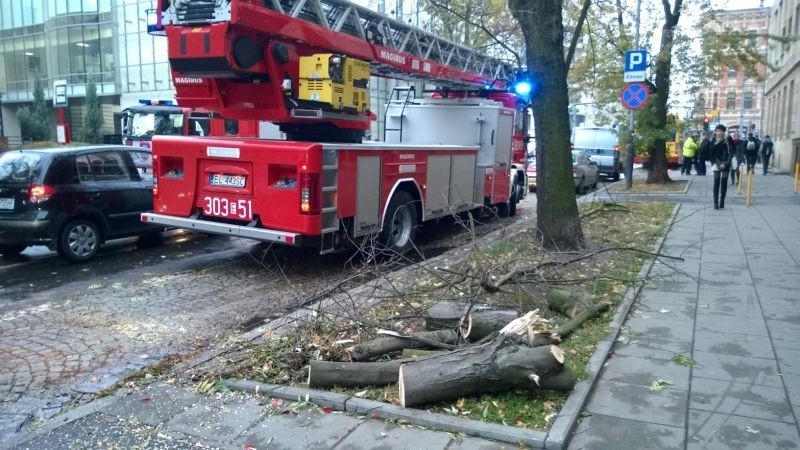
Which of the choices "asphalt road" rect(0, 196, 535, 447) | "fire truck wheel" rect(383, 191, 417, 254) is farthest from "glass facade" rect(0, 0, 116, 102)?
"fire truck wheel" rect(383, 191, 417, 254)

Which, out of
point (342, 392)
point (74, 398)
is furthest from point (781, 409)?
point (74, 398)

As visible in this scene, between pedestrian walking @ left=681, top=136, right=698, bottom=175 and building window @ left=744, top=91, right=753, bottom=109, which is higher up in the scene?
building window @ left=744, top=91, right=753, bottom=109

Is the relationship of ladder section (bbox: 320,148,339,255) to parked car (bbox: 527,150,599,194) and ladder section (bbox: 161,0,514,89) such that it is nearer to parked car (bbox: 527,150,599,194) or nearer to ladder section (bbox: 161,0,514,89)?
ladder section (bbox: 161,0,514,89)

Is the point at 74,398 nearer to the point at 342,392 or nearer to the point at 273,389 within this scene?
the point at 273,389

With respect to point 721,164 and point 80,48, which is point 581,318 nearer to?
point 721,164

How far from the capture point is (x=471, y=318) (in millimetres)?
5121

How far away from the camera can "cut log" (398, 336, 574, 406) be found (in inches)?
163

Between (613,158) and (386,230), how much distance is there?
20.7m

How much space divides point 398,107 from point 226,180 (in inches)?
247

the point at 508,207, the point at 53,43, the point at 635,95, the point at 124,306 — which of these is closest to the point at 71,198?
the point at 124,306

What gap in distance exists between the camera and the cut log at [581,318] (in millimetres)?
5477

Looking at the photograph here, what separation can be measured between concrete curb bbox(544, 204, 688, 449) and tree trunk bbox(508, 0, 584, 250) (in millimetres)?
2001

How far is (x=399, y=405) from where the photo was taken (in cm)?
421

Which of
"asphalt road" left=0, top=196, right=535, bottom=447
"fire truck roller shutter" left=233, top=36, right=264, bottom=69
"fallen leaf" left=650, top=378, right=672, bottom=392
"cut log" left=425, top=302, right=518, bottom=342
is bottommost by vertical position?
"asphalt road" left=0, top=196, right=535, bottom=447
